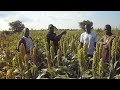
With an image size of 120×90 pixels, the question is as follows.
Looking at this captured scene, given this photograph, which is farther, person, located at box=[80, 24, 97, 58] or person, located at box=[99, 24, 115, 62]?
person, located at box=[80, 24, 97, 58]

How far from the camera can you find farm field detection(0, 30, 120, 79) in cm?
560

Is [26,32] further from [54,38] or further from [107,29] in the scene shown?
[107,29]

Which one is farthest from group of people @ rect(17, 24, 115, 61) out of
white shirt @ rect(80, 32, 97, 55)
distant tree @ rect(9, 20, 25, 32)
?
distant tree @ rect(9, 20, 25, 32)

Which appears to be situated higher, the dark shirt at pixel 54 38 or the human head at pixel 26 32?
the human head at pixel 26 32

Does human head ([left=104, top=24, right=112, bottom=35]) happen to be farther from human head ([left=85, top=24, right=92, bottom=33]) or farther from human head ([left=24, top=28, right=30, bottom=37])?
human head ([left=24, top=28, right=30, bottom=37])

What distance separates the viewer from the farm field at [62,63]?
5.60 m

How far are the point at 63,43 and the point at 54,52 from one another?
0.85 feet

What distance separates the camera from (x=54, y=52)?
622cm

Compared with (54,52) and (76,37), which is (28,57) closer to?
(54,52)

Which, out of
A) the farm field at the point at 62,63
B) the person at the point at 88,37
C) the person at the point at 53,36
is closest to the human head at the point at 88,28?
the person at the point at 88,37

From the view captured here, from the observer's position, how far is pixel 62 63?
6.51m

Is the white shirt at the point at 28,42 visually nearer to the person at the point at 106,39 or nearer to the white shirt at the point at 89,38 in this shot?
the white shirt at the point at 89,38

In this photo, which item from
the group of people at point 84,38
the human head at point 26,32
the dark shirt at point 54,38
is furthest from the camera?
the human head at point 26,32
